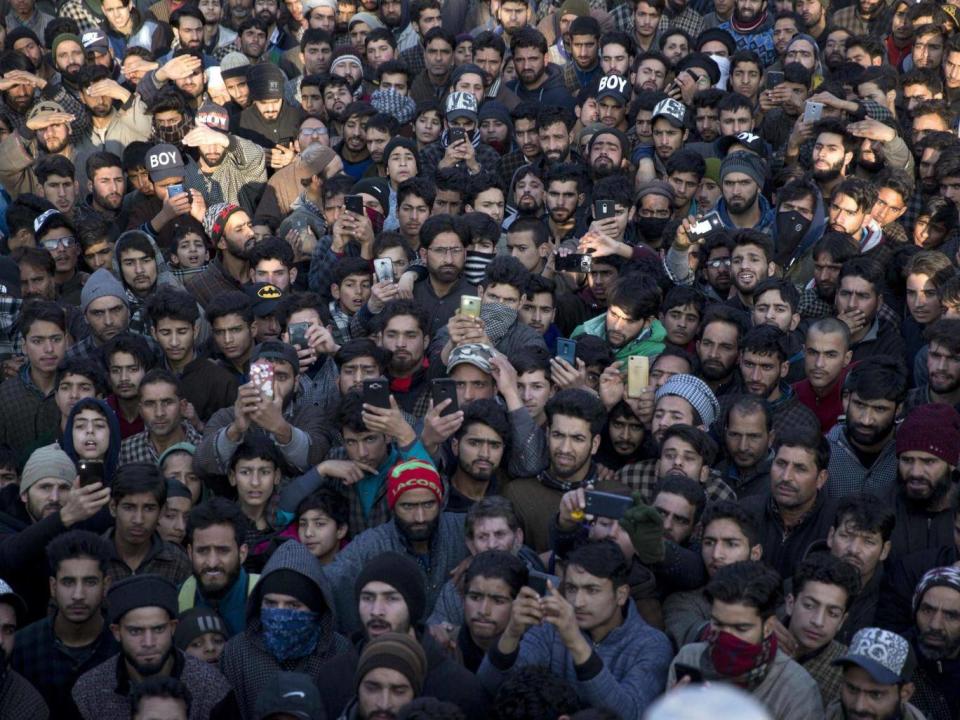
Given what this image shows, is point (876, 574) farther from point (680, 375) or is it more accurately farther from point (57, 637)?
point (57, 637)

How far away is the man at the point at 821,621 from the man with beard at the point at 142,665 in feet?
6.84

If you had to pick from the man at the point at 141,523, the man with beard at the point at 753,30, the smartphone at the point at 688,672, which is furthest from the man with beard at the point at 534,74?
the smartphone at the point at 688,672

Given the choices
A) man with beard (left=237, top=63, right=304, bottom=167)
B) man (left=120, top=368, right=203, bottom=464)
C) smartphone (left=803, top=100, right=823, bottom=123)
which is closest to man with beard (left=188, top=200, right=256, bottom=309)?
man with beard (left=237, top=63, right=304, bottom=167)

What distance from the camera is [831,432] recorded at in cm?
743

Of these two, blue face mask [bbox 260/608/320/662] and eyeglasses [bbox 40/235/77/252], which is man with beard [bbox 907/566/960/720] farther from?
eyeglasses [bbox 40/235/77/252]

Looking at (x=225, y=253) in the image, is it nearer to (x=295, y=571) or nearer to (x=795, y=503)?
(x=295, y=571)

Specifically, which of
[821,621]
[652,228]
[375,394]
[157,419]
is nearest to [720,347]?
[652,228]

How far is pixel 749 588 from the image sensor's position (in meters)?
5.46

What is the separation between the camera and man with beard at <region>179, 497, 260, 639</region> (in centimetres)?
641

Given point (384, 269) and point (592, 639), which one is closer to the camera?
point (592, 639)

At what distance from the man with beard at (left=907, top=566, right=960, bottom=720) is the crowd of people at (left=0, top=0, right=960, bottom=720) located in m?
0.01

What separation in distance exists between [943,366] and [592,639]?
2687mm

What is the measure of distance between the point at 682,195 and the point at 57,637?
17.0 ft

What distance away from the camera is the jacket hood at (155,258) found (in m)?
9.43
